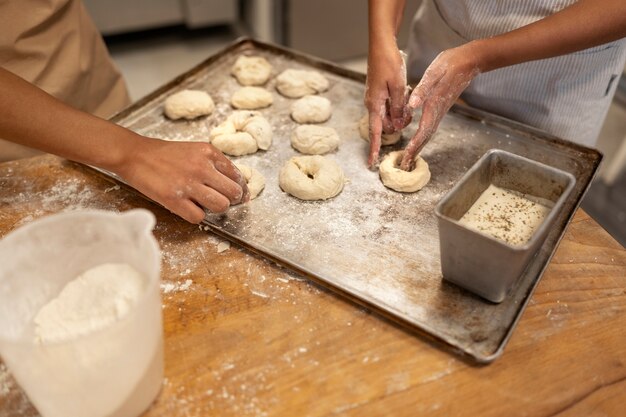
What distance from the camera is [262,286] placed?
1.09 meters

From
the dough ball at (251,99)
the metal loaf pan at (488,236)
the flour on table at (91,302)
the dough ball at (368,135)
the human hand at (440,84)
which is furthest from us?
the dough ball at (251,99)

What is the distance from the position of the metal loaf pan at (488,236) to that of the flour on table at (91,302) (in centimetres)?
57

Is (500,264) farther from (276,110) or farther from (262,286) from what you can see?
(276,110)

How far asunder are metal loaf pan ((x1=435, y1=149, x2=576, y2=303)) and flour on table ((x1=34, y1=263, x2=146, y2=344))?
22.5 inches

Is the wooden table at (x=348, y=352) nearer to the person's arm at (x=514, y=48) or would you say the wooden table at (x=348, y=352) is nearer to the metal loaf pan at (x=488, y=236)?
the metal loaf pan at (x=488, y=236)

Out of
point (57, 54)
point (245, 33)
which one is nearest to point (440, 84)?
point (57, 54)

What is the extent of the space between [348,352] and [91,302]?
1.51ft

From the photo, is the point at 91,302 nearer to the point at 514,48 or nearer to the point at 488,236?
the point at 488,236

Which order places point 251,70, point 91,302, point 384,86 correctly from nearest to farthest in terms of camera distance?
point 91,302
point 384,86
point 251,70

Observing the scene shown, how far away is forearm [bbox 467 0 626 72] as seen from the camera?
1181mm

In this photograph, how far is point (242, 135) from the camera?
146 cm

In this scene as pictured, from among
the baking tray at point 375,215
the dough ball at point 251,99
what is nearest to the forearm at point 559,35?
the baking tray at point 375,215

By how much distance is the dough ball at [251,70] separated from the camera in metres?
1.72

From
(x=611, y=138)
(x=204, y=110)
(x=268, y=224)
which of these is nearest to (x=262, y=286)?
(x=268, y=224)
